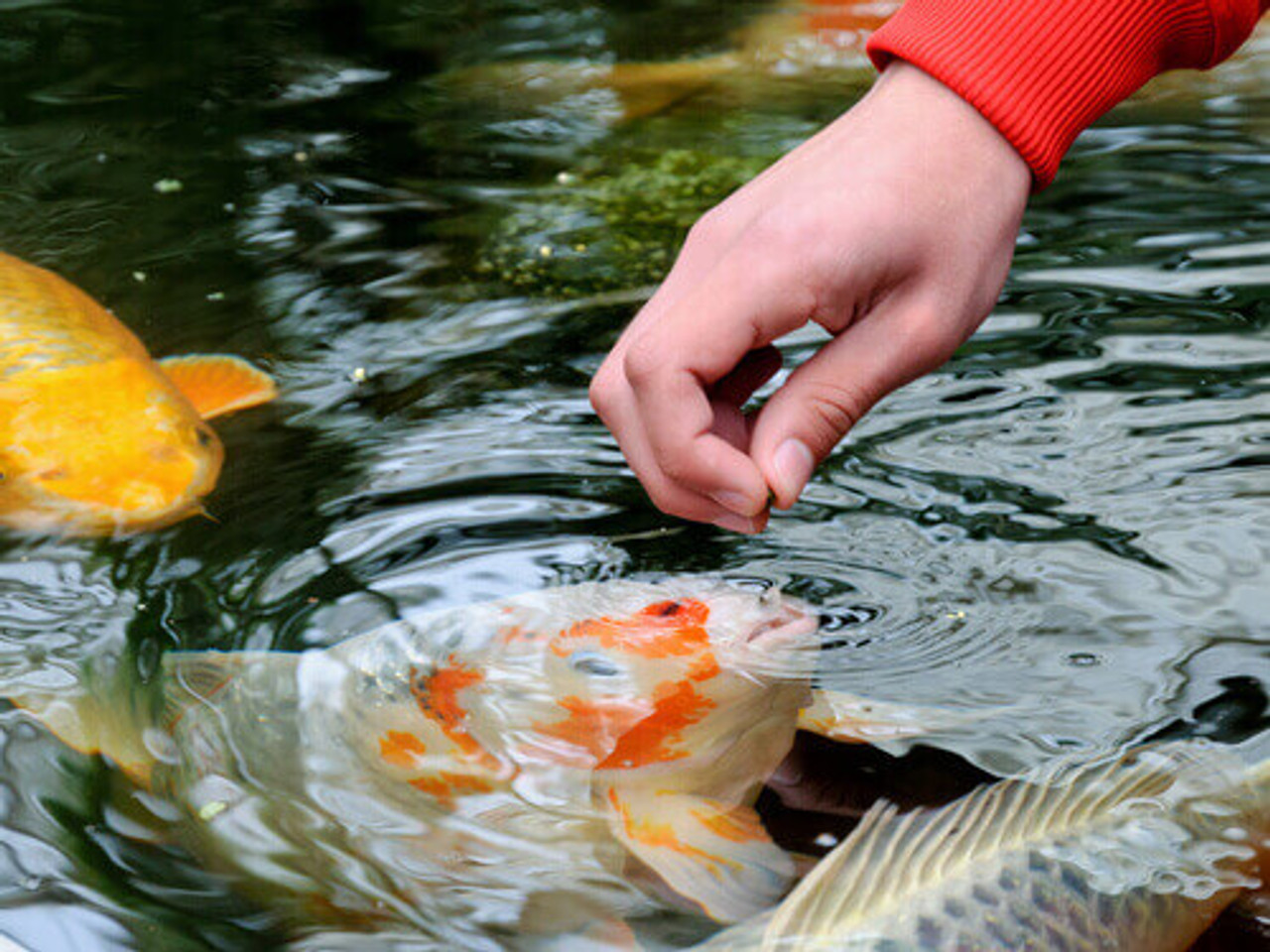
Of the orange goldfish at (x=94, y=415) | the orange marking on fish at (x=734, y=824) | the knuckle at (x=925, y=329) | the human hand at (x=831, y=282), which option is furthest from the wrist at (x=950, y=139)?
the orange goldfish at (x=94, y=415)

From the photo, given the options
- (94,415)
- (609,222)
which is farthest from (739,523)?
(609,222)

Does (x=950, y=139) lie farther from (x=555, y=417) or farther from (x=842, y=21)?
(x=842, y=21)

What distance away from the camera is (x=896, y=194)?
4.45 ft

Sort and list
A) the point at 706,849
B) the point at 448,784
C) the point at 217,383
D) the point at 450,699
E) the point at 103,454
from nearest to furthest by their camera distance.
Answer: the point at 706,849 < the point at 448,784 < the point at 450,699 < the point at 103,454 < the point at 217,383

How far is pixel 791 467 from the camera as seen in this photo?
1445 mm

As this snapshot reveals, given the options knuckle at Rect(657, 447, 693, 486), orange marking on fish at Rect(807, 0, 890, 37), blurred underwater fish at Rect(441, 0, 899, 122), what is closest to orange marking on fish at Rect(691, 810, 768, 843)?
knuckle at Rect(657, 447, 693, 486)

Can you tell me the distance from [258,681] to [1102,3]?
4.55 feet

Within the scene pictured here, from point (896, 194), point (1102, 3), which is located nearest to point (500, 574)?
point (896, 194)

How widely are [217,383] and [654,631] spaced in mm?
1282

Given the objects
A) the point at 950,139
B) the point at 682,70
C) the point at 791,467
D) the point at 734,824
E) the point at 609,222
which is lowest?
the point at 734,824

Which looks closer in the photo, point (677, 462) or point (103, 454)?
point (677, 462)

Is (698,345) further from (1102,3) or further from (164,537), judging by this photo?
(164,537)

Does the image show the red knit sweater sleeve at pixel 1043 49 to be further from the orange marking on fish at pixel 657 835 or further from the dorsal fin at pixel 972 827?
the orange marking on fish at pixel 657 835

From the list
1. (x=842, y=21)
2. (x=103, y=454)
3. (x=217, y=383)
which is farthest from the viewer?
(x=842, y=21)
